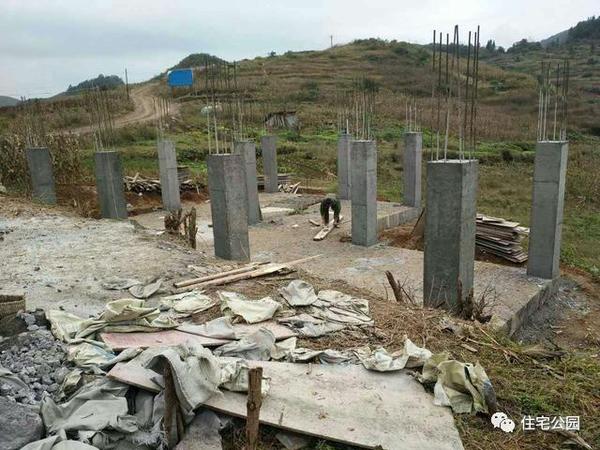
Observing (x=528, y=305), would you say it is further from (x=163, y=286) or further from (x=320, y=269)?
(x=163, y=286)

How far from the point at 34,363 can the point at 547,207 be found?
726 cm

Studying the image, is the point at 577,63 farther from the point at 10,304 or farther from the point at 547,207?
the point at 10,304

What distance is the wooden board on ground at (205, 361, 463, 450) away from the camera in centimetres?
290

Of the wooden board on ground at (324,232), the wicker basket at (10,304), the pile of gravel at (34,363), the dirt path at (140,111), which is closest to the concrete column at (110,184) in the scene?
the wooden board on ground at (324,232)

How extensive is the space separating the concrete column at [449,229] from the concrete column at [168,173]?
891cm

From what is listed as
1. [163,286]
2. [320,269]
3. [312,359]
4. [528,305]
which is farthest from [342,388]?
[320,269]

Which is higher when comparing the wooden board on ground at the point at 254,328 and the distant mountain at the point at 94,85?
the distant mountain at the point at 94,85

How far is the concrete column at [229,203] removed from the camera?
25.5ft

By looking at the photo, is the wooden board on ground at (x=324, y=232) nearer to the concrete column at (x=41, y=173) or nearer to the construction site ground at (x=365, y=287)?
the construction site ground at (x=365, y=287)

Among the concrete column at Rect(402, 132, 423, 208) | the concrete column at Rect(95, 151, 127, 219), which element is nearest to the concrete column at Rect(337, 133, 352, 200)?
the concrete column at Rect(402, 132, 423, 208)

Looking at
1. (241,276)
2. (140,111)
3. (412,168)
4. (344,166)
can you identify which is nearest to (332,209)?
(412,168)

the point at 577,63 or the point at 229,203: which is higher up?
the point at 577,63

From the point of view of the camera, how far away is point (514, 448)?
9.50 feet

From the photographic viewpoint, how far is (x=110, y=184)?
455 inches
